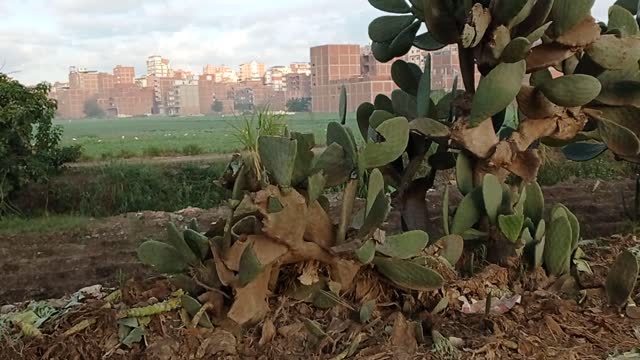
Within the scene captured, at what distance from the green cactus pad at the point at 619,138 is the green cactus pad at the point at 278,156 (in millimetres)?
1415

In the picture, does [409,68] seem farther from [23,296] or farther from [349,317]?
[23,296]

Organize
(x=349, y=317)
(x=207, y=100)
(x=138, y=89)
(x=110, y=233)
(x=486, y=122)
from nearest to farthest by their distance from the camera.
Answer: (x=349, y=317)
(x=486, y=122)
(x=110, y=233)
(x=207, y=100)
(x=138, y=89)

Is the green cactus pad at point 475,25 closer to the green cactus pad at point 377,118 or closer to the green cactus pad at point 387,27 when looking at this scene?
the green cactus pad at point 377,118

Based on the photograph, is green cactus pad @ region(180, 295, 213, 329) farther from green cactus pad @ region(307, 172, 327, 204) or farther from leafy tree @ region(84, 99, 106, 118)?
leafy tree @ region(84, 99, 106, 118)

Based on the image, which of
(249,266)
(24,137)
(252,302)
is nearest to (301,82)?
(24,137)

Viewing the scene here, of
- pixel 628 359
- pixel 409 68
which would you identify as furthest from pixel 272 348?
pixel 409 68

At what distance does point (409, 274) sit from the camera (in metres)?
2.35

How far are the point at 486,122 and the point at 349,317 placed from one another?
0.86 m

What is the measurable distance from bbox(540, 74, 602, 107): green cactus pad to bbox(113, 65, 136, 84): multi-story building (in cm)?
5084

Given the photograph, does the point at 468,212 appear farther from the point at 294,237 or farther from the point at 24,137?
the point at 24,137

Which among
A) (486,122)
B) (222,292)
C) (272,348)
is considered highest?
(486,122)

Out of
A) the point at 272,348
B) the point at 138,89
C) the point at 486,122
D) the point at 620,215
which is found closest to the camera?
the point at 272,348

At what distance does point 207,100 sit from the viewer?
67.2 ft

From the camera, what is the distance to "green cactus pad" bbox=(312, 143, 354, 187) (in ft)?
7.99
